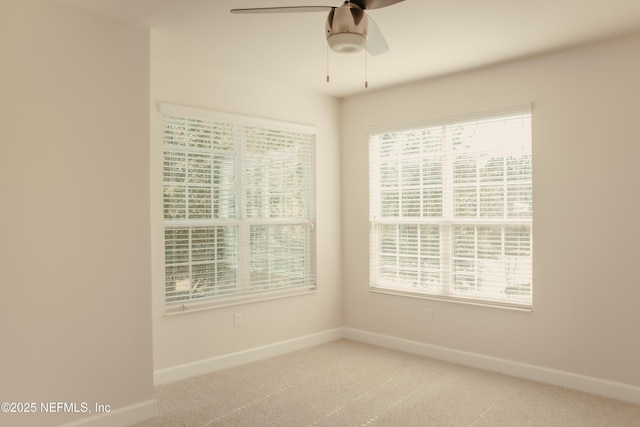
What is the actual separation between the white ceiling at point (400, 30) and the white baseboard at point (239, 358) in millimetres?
2461

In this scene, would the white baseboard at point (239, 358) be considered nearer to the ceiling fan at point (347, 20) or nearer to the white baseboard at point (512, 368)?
the white baseboard at point (512, 368)

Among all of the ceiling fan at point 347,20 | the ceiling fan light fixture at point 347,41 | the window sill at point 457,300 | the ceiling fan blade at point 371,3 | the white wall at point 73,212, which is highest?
the ceiling fan blade at point 371,3

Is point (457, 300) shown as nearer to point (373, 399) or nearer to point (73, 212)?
point (373, 399)

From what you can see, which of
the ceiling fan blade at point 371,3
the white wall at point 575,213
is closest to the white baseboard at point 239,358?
the white wall at point 575,213

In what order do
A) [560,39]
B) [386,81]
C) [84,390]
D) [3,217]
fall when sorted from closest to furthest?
[3,217], [84,390], [560,39], [386,81]

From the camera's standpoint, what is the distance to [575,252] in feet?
11.9

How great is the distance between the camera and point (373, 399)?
11.3ft

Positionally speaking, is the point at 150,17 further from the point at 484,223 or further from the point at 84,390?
the point at 484,223

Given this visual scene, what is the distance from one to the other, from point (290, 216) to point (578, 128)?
2.57 meters

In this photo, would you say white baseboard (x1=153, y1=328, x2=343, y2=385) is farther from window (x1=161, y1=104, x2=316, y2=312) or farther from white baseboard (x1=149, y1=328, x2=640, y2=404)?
window (x1=161, y1=104, x2=316, y2=312)

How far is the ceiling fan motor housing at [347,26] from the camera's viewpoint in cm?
219

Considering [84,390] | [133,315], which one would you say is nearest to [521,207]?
[133,315]

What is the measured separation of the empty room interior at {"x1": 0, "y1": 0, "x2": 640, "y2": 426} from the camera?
110 inches

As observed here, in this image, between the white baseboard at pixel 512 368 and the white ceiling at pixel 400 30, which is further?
the white baseboard at pixel 512 368
